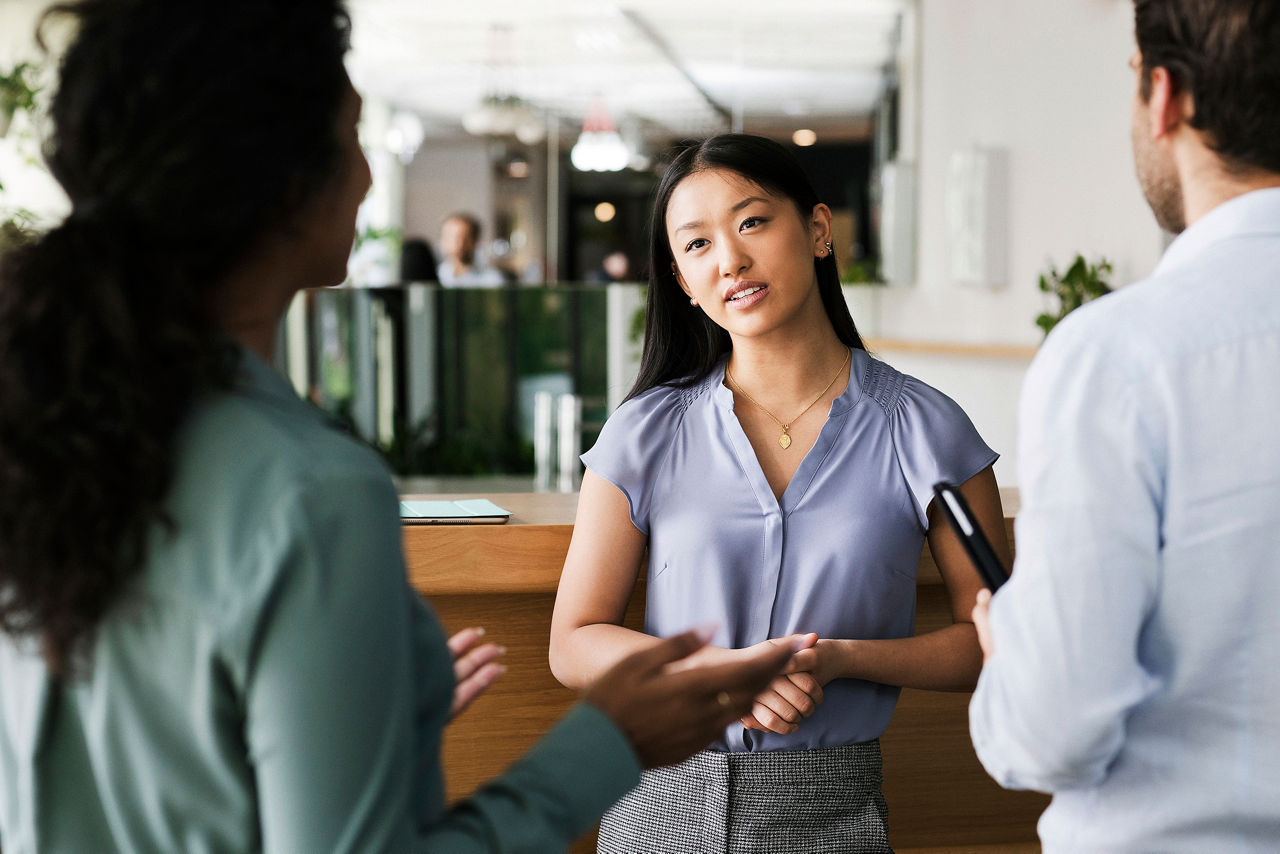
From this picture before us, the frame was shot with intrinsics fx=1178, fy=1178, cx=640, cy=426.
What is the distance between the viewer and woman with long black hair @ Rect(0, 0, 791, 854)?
2.36 ft

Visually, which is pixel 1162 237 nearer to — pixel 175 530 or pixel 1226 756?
pixel 1226 756

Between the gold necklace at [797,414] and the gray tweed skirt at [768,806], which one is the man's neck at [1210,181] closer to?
the gold necklace at [797,414]

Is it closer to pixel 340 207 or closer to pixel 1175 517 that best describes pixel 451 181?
pixel 340 207

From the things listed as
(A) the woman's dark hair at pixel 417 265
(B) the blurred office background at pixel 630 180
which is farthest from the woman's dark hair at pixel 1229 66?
(A) the woman's dark hair at pixel 417 265

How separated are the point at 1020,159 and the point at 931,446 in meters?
4.88

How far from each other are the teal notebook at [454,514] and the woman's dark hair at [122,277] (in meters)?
1.23

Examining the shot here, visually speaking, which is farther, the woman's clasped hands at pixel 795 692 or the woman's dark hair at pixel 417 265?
the woman's dark hair at pixel 417 265

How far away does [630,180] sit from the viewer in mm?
10664

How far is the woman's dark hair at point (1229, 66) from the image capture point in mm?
889

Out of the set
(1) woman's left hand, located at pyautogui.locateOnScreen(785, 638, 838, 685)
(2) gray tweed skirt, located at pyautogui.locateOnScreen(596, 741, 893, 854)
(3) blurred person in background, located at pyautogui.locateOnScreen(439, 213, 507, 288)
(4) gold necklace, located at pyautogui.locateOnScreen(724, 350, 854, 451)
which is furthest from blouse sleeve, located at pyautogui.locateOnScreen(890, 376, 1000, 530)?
(3) blurred person in background, located at pyautogui.locateOnScreen(439, 213, 507, 288)

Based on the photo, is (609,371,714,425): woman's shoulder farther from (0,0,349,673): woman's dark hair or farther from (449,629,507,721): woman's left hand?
(0,0,349,673): woman's dark hair

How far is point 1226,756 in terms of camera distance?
93cm

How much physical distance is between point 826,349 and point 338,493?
43.1 inches

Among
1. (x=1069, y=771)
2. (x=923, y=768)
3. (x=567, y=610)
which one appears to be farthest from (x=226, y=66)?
(x=923, y=768)
